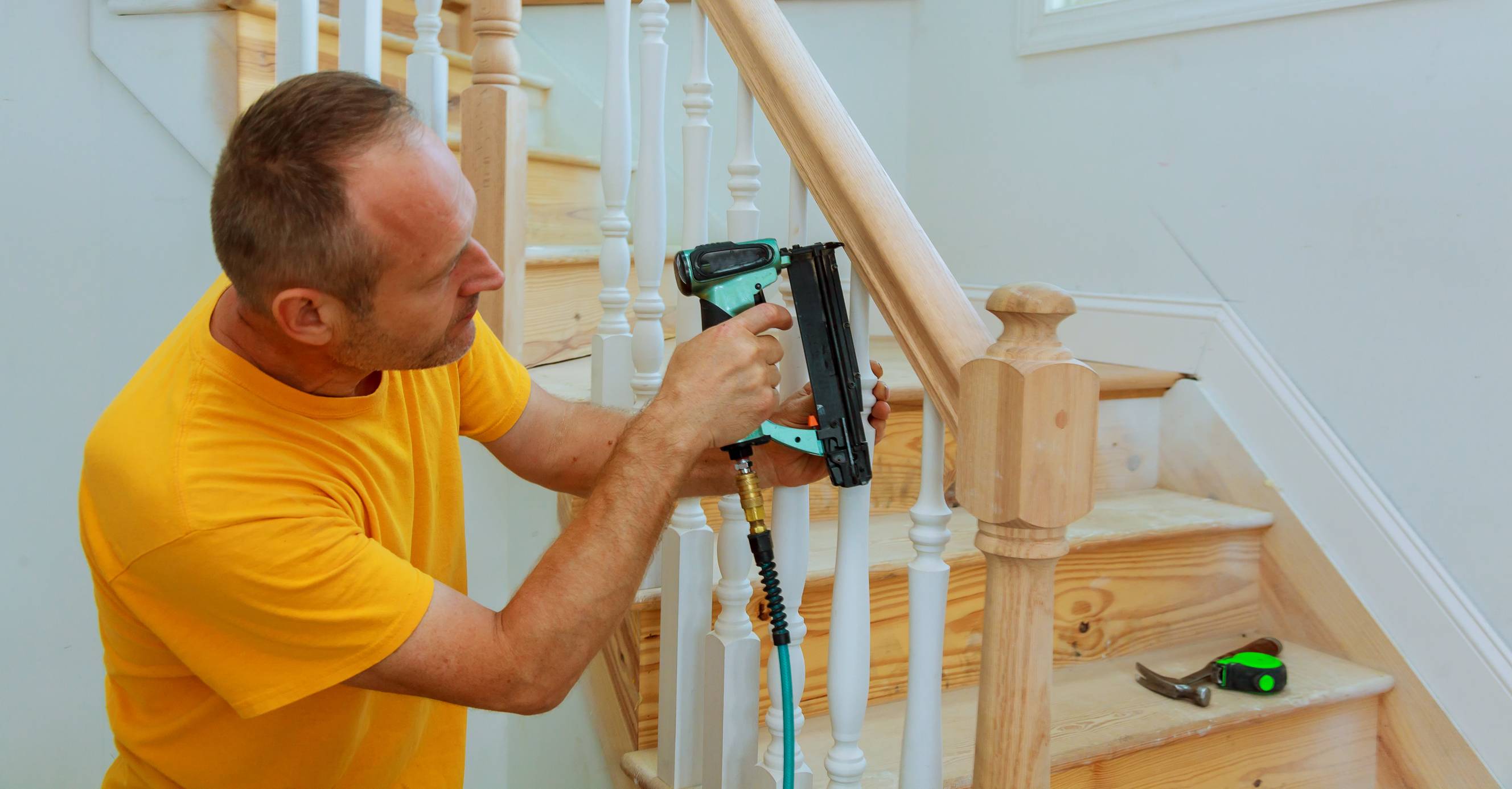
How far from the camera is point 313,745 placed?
1.00 metres

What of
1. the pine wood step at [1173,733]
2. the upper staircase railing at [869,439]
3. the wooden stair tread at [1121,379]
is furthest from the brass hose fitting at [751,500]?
the wooden stair tread at [1121,379]

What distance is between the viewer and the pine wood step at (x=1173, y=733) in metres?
1.30

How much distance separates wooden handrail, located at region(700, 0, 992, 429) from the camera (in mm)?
923

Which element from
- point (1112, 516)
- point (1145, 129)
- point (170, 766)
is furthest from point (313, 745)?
point (1145, 129)

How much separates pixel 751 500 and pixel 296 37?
3.25 ft

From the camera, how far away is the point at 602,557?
918 millimetres

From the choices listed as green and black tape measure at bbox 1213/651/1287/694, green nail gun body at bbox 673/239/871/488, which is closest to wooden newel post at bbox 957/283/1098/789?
green nail gun body at bbox 673/239/871/488

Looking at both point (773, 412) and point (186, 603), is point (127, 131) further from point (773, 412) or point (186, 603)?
point (773, 412)

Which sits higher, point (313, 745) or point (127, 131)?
point (127, 131)

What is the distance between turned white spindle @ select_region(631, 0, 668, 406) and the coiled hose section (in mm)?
399

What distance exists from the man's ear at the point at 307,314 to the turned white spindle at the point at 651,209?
1.55 ft

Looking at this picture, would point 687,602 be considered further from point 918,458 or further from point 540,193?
point 540,193

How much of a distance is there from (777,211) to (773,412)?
1.66 m

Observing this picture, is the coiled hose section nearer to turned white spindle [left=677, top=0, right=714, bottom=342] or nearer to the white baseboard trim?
turned white spindle [left=677, top=0, right=714, bottom=342]
